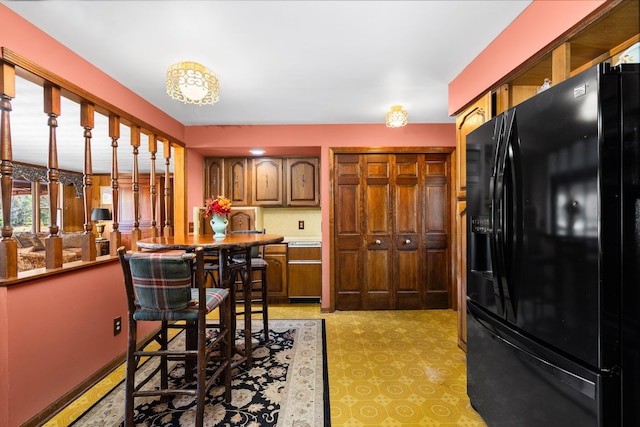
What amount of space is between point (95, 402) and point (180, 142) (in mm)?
2744

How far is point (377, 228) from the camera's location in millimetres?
3754

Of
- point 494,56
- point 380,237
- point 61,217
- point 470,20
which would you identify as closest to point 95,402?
point 380,237

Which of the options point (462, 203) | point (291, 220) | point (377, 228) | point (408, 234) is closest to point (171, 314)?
point (462, 203)

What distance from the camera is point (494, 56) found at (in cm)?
198

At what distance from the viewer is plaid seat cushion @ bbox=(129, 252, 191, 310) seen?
1475mm

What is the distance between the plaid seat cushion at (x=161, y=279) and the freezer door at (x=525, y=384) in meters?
1.64

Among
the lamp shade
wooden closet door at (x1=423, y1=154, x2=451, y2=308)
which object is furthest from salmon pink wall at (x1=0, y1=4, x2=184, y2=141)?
the lamp shade

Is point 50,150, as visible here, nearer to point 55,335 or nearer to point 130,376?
point 55,335

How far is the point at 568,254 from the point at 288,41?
6.41 ft

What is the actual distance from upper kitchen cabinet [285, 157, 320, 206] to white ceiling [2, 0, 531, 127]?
4.44 ft

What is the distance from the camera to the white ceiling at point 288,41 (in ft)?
5.37

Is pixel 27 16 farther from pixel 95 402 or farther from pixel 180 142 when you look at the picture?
pixel 95 402

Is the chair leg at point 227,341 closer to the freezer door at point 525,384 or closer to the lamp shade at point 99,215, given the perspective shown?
the freezer door at point 525,384

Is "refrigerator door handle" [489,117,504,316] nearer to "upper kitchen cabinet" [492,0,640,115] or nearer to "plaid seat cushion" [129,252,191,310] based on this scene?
"upper kitchen cabinet" [492,0,640,115]
